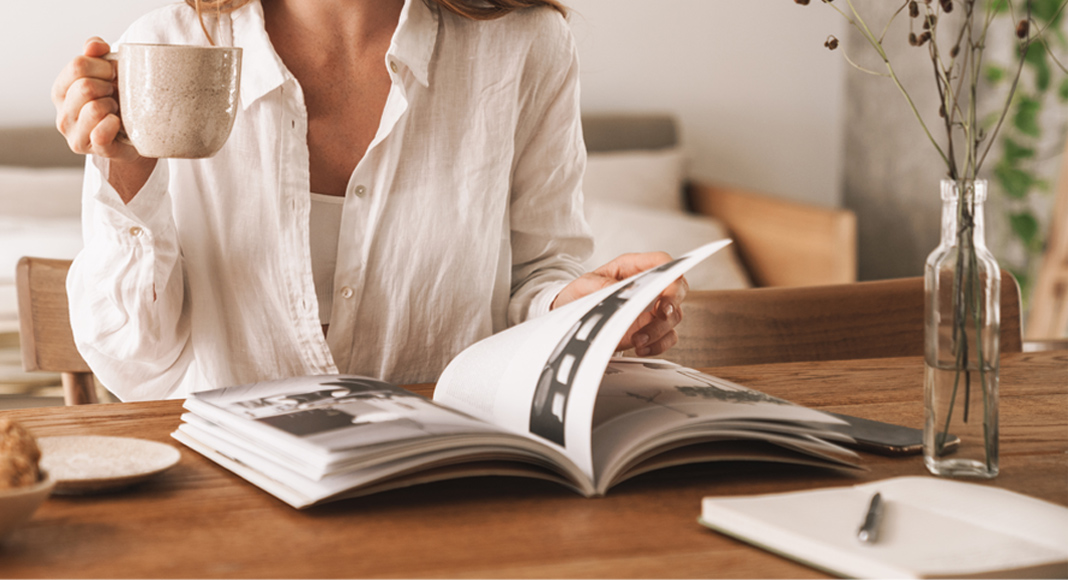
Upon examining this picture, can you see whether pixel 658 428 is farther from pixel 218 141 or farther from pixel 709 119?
pixel 709 119

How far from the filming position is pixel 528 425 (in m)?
0.60

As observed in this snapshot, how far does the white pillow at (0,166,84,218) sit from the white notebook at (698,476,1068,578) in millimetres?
2499

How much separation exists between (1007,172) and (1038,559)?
2.37 metres

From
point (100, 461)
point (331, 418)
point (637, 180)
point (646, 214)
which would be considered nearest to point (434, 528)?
point (331, 418)

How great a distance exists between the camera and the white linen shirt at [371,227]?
1.02 m

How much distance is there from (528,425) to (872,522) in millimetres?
216

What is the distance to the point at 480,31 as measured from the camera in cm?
113

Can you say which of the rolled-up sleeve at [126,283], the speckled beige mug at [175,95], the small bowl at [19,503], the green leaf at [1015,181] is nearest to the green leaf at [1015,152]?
the green leaf at [1015,181]

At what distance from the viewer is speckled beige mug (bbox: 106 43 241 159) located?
684 millimetres

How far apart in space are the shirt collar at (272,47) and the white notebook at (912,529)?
27.5 inches

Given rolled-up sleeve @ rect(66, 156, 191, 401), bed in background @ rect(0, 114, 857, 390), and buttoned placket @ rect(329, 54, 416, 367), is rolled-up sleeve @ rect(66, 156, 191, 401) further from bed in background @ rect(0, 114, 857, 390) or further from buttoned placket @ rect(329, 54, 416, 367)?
bed in background @ rect(0, 114, 857, 390)

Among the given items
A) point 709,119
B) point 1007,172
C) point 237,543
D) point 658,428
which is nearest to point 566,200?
point 658,428

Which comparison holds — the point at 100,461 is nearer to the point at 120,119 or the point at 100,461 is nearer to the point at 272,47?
the point at 120,119

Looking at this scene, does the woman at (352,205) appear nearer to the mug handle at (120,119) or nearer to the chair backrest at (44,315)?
the chair backrest at (44,315)
